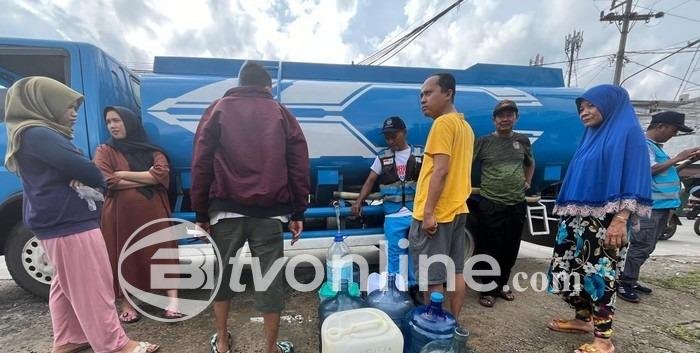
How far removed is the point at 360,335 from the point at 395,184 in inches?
64.0

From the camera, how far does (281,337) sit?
7.46 ft

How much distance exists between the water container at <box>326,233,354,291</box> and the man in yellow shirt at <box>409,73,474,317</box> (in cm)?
47

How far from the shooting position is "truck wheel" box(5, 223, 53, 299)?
102 inches

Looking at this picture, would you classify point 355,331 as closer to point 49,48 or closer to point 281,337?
point 281,337

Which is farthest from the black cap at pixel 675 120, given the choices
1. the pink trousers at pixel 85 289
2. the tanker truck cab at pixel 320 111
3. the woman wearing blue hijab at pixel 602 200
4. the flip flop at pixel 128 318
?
the flip flop at pixel 128 318

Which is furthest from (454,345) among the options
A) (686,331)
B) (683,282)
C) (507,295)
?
(683,282)

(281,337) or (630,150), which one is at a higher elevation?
(630,150)

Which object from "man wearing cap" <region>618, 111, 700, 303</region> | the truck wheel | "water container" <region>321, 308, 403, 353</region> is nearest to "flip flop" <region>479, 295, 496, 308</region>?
"man wearing cap" <region>618, 111, 700, 303</region>

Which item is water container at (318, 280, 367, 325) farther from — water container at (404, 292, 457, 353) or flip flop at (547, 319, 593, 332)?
flip flop at (547, 319, 593, 332)

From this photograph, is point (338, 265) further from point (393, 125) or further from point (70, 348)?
point (70, 348)

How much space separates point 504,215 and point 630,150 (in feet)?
3.67

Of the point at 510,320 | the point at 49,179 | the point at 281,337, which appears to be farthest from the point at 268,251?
the point at 510,320

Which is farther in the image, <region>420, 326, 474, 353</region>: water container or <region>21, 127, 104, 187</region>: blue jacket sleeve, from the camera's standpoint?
<region>21, 127, 104, 187</region>: blue jacket sleeve

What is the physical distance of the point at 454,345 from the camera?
1.46m
